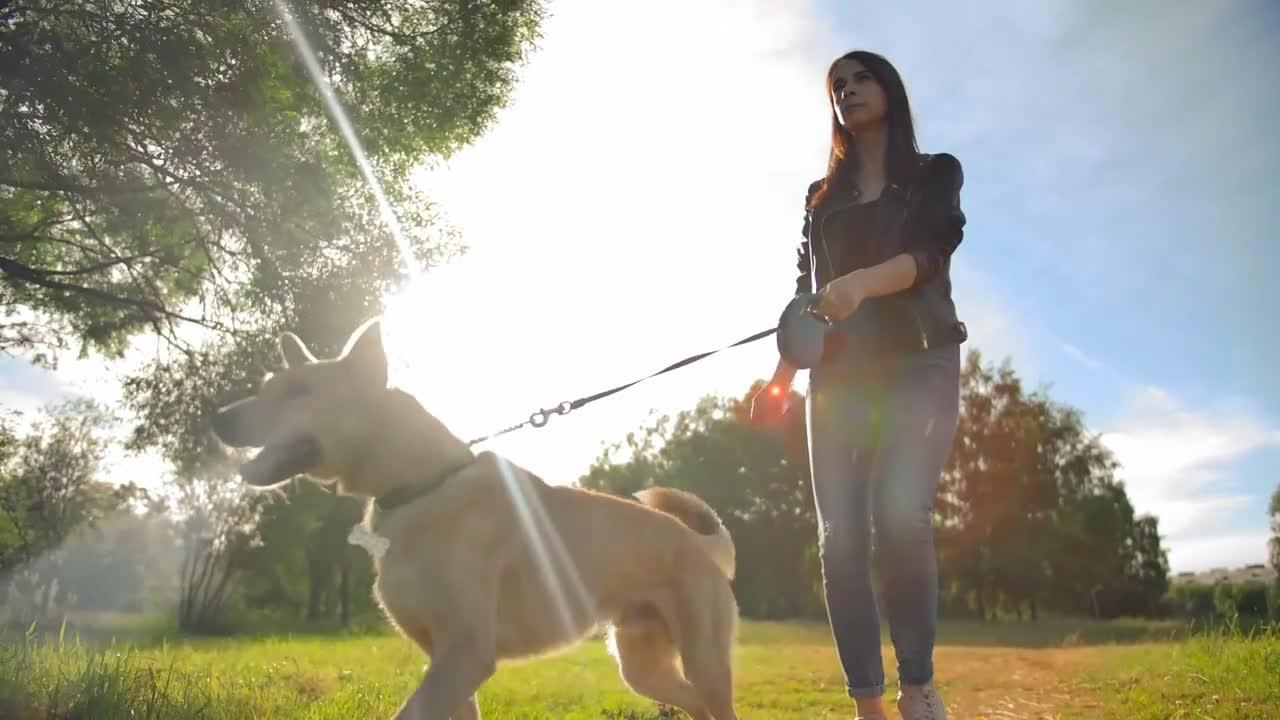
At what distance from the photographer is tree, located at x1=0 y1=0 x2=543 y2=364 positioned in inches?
264

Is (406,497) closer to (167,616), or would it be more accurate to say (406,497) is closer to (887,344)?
(887,344)

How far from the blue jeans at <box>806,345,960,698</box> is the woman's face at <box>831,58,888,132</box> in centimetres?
103

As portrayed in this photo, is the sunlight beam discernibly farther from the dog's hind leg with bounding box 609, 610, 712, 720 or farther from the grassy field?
the dog's hind leg with bounding box 609, 610, 712, 720

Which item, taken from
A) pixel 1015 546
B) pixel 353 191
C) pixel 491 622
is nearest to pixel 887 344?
pixel 491 622

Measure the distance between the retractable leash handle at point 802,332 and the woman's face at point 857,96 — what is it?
0.89 metres

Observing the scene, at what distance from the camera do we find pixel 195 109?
24.1 ft

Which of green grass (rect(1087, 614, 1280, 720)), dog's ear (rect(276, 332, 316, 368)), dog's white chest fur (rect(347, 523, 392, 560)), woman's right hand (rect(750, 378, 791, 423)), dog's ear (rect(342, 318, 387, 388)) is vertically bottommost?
green grass (rect(1087, 614, 1280, 720))

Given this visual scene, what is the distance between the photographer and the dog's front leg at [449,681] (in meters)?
3.23

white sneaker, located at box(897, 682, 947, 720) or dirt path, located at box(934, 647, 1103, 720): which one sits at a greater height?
white sneaker, located at box(897, 682, 947, 720)

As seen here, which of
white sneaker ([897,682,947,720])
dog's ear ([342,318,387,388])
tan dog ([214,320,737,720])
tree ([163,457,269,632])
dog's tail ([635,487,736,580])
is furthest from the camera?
tree ([163,457,269,632])

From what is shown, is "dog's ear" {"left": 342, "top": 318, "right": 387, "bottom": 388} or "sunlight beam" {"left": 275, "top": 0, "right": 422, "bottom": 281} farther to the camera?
"sunlight beam" {"left": 275, "top": 0, "right": 422, "bottom": 281}

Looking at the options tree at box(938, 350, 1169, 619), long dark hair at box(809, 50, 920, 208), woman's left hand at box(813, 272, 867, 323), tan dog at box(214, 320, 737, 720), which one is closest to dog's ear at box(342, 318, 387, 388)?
tan dog at box(214, 320, 737, 720)

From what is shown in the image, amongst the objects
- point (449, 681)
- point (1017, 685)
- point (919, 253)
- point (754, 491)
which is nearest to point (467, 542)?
point (449, 681)

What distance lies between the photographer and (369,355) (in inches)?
147
